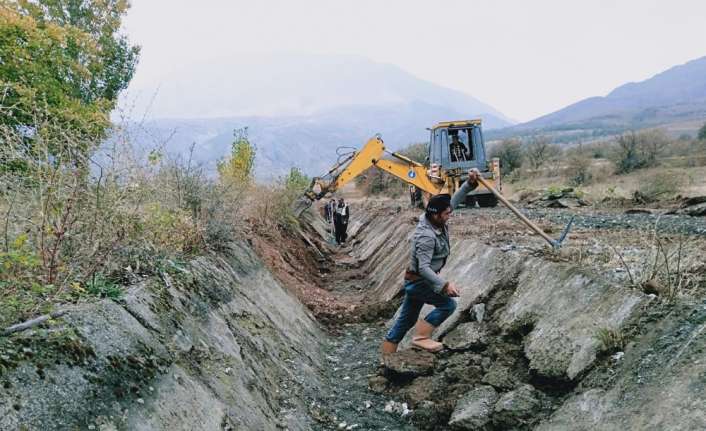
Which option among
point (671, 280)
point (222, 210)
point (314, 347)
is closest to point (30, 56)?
point (222, 210)

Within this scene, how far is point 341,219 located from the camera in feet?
67.1

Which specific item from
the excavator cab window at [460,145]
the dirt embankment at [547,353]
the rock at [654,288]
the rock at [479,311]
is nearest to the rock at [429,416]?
the dirt embankment at [547,353]

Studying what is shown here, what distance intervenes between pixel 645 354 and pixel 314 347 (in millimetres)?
4574

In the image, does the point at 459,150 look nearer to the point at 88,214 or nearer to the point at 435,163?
the point at 435,163

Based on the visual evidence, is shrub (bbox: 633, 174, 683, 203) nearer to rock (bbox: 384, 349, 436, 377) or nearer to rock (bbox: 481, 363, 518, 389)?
rock (bbox: 384, 349, 436, 377)

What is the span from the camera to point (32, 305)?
308 cm

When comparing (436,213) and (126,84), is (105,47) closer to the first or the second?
(126,84)

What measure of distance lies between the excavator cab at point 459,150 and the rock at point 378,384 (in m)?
9.82

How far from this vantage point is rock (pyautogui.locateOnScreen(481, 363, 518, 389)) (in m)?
4.70

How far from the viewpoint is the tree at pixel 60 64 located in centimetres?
673

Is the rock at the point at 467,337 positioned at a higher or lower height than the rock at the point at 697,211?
lower

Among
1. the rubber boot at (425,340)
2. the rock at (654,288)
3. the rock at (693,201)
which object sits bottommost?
the rubber boot at (425,340)

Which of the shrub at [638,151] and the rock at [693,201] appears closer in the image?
the rock at [693,201]

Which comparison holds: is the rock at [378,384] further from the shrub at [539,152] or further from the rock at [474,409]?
the shrub at [539,152]
